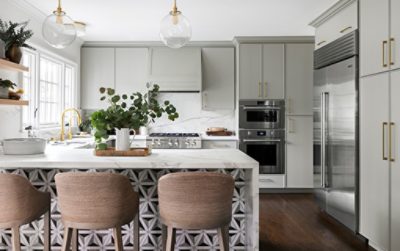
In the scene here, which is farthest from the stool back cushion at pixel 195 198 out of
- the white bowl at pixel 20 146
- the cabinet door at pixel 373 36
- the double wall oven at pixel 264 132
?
the double wall oven at pixel 264 132

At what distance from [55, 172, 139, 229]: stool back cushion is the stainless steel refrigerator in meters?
2.33

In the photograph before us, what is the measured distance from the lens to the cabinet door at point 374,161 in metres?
2.70

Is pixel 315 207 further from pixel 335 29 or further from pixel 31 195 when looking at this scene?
pixel 31 195

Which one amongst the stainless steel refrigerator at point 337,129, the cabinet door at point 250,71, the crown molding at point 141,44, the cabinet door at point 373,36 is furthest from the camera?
the crown molding at point 141,44

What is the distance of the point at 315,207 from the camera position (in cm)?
437

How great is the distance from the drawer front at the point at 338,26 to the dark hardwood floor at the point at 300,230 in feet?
6.80

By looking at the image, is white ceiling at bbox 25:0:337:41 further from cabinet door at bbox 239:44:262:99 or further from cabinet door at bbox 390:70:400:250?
cabinet door at bbox 390:70:400:250

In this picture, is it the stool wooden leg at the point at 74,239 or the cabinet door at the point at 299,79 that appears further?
the cabinet door at the point at 299,79

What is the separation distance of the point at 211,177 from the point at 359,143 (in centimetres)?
194

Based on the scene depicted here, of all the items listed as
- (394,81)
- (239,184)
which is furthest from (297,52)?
(239,184)

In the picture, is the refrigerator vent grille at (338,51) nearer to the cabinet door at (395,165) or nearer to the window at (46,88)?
the cabinet door at (395,165)

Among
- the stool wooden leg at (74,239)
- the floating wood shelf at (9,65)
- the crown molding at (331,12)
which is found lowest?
the stool wooden leg at (74,239)

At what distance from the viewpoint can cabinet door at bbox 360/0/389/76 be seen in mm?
2697

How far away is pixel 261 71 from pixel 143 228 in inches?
136
